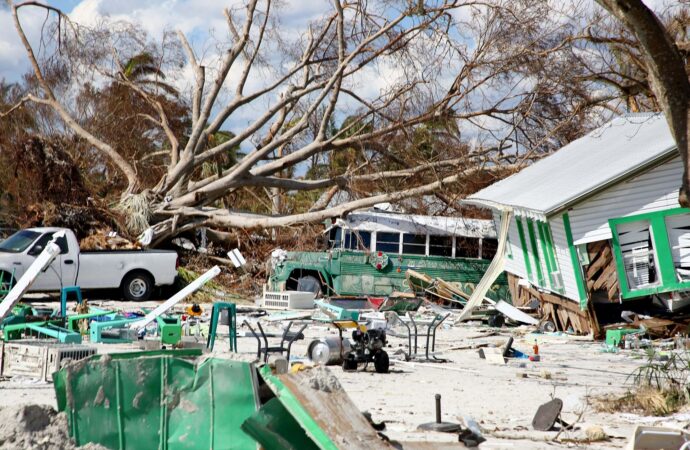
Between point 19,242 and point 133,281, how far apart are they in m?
2.76

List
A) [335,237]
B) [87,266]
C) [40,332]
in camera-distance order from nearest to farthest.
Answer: [40,332]
[87,266]
[335,237]

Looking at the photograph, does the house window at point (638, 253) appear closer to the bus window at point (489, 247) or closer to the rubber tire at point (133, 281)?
the bus window at point (489, 247)

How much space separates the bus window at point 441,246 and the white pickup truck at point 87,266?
6700 mm

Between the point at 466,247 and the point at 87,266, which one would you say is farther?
the point at 466,247

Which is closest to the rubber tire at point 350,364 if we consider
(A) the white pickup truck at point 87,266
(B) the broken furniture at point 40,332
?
(B) the broken furniture at point 40,332

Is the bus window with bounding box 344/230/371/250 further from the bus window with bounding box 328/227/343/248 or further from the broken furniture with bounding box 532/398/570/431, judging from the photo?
the broken furniture with bounding box 532/398/570/431

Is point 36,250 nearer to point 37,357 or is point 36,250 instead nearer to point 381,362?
point 37,357

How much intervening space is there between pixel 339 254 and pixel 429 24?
6.20m

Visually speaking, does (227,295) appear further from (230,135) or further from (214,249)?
(230,135)

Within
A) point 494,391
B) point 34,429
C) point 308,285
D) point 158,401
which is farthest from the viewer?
point 308,285

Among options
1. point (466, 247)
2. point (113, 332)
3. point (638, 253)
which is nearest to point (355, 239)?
point (466, 247)

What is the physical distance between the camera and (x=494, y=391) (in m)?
10.6

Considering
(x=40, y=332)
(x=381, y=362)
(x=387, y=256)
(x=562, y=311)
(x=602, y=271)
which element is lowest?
(x=381, y=362)

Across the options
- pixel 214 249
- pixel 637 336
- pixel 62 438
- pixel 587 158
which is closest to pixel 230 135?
pixel 214 249
